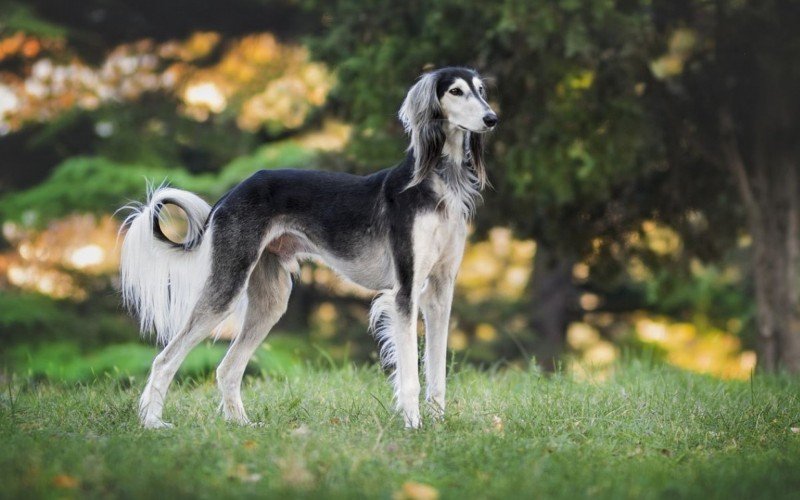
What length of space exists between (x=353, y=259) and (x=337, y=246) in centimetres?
13

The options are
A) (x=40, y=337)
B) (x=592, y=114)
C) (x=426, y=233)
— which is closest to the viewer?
(x=426, y=233)

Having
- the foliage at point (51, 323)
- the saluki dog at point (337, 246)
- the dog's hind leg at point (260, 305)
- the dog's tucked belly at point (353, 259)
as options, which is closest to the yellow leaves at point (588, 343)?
the foliage at point (51, 323)

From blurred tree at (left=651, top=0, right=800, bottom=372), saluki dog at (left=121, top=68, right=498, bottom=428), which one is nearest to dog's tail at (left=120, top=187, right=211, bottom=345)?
saluki dog at (left=121, top=68, right=498, bottom=428)

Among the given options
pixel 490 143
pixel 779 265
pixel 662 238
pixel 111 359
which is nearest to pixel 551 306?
pixel 662 238

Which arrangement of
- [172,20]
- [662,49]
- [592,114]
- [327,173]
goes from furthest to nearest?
1. [172,20]
2. [662,49]
3. [592,114]
4. [327,173]

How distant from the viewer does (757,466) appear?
16.4 feet

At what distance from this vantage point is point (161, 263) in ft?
21.0

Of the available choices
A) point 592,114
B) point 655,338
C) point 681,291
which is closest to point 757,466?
point 592,114

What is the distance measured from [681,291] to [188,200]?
13.1 m

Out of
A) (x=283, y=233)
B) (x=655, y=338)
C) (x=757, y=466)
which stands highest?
(x=283, y=233)

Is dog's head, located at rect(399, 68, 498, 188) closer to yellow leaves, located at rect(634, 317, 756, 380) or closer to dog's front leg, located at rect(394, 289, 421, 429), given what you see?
dog's front leg, located at rect(394, 289, 421, 429)

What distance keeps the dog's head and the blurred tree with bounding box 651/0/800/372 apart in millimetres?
6522

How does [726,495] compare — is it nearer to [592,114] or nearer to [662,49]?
[592,114]

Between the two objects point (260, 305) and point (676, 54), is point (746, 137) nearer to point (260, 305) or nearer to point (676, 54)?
point (676, 54)
